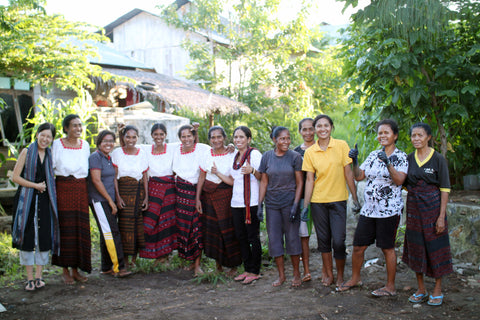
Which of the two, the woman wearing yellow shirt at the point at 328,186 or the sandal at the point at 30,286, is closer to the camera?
the woman wearing yellow shirt at the point at 328,186

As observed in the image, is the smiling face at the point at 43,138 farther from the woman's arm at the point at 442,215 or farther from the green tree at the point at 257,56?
the green tree at the point at 257,56

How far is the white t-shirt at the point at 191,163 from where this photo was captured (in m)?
4.38

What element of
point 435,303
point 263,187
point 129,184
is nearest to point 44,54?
point 129,184

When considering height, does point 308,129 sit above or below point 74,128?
below

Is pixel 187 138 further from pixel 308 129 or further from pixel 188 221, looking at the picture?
pixel 308 129

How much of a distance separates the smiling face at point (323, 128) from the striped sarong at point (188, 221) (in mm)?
1490

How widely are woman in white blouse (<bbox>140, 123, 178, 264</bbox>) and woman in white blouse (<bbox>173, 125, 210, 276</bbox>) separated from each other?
0.08 metres

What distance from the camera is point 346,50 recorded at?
15.2ft

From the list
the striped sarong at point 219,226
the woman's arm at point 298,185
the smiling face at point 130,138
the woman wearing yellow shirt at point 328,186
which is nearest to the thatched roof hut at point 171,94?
the smiling face at point 130,138

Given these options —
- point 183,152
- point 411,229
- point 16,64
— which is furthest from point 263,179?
Answer: point 16,64

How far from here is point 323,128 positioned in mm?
3648

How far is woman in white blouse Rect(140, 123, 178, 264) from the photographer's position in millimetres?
4477

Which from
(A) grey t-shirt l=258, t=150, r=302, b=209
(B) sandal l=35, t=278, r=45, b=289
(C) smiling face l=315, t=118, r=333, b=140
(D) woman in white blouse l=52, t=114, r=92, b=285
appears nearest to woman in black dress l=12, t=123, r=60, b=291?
(B) sandal l=35, t=278, r=45, b=289

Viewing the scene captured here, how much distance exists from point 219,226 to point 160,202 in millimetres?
736
